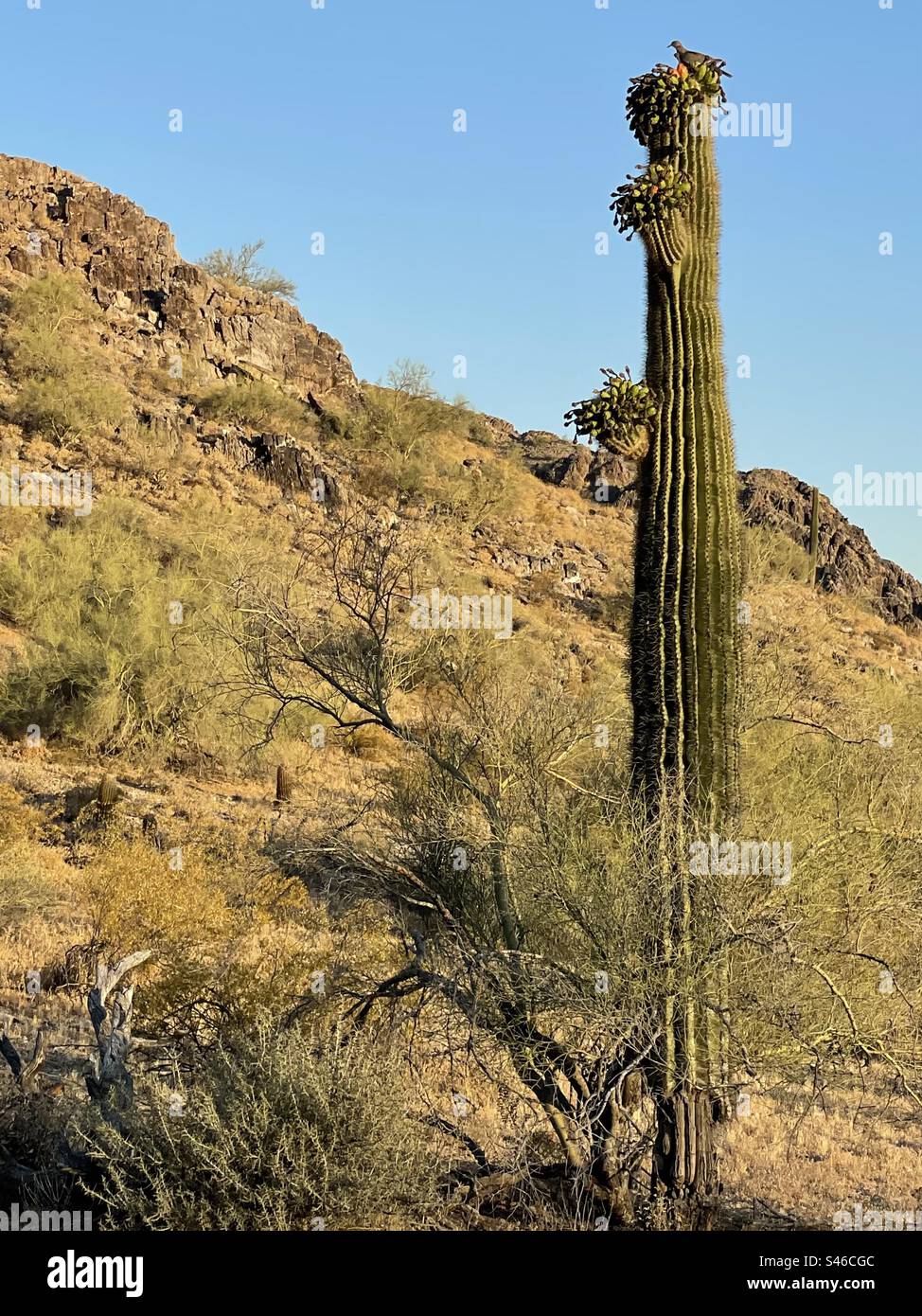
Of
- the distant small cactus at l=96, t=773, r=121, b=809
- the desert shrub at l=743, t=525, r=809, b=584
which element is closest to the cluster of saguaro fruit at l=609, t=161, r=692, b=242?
the desert shrub at l=743, t=525, r=809, b=584

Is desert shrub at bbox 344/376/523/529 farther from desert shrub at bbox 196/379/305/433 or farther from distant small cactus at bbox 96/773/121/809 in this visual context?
distant small cactus at bbox 96/773/121/809

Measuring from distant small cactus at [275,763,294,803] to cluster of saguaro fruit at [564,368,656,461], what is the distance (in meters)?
11.6

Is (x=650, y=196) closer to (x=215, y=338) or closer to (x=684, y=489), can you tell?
(x=684, y=489)

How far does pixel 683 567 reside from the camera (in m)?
6.07

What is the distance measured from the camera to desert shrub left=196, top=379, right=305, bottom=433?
35.3 meters

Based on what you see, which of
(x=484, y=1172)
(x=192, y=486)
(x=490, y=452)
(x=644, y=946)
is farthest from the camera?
(x=490, y=452)

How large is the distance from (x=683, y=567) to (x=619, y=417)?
0.81 m

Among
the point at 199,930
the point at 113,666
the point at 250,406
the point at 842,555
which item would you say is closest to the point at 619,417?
the point at 199,930

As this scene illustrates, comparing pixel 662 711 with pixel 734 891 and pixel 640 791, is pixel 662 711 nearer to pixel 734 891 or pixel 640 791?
pixel 640 791

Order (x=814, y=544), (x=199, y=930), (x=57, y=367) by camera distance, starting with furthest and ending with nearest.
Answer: (x=57, y=367) → (x=814, y=544) → (x=199, y=930)

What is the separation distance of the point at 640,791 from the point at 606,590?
2839 cm

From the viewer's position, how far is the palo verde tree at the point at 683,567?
5648 millimetres

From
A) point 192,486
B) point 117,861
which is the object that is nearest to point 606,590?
point 192,486

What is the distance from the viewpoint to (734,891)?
18.7 ft
